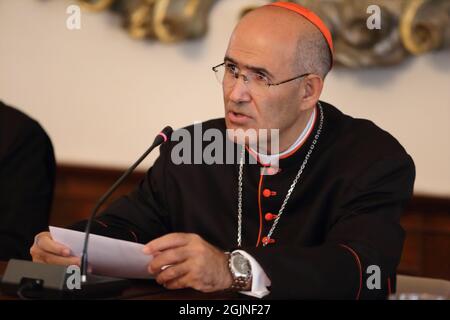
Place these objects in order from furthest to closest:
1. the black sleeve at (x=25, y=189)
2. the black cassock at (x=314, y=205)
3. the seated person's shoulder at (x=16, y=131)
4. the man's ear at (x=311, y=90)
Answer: the seated person's shoulder at (x=16, y=131) → the black sleeve at (x=25, y=189) → the man's ear at (x=311, y=90) → the black cassock at (x=314, y=205)

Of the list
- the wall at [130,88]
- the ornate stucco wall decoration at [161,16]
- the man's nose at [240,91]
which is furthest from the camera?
the ornate stucco wall decoration at [161,16]

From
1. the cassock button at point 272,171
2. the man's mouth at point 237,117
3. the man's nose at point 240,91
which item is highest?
the man's nose at point 240,91

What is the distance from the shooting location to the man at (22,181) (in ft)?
11.7

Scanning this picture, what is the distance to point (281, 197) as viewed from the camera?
2.98 metres

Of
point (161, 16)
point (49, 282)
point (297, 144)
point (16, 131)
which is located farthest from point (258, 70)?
point (161, 16)

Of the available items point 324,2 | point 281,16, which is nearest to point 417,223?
point 324,2

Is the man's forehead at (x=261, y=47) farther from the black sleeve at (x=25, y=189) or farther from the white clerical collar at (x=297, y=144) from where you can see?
the black sleeve at (x=25, y=189)

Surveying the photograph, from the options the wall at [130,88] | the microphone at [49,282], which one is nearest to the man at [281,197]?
the microphone at [49,282]

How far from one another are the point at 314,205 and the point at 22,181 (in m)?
1.46

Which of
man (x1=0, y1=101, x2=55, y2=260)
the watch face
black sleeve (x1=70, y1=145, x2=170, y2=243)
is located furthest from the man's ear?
man (x1=0, y1=101, x2=55, y2=260)

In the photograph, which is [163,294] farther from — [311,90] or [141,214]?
[311,90]

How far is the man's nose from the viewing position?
2750mm

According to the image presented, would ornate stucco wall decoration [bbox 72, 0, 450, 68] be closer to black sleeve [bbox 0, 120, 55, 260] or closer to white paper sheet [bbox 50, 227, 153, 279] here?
black sleeve [bbox 0, 120, 55, 260]
